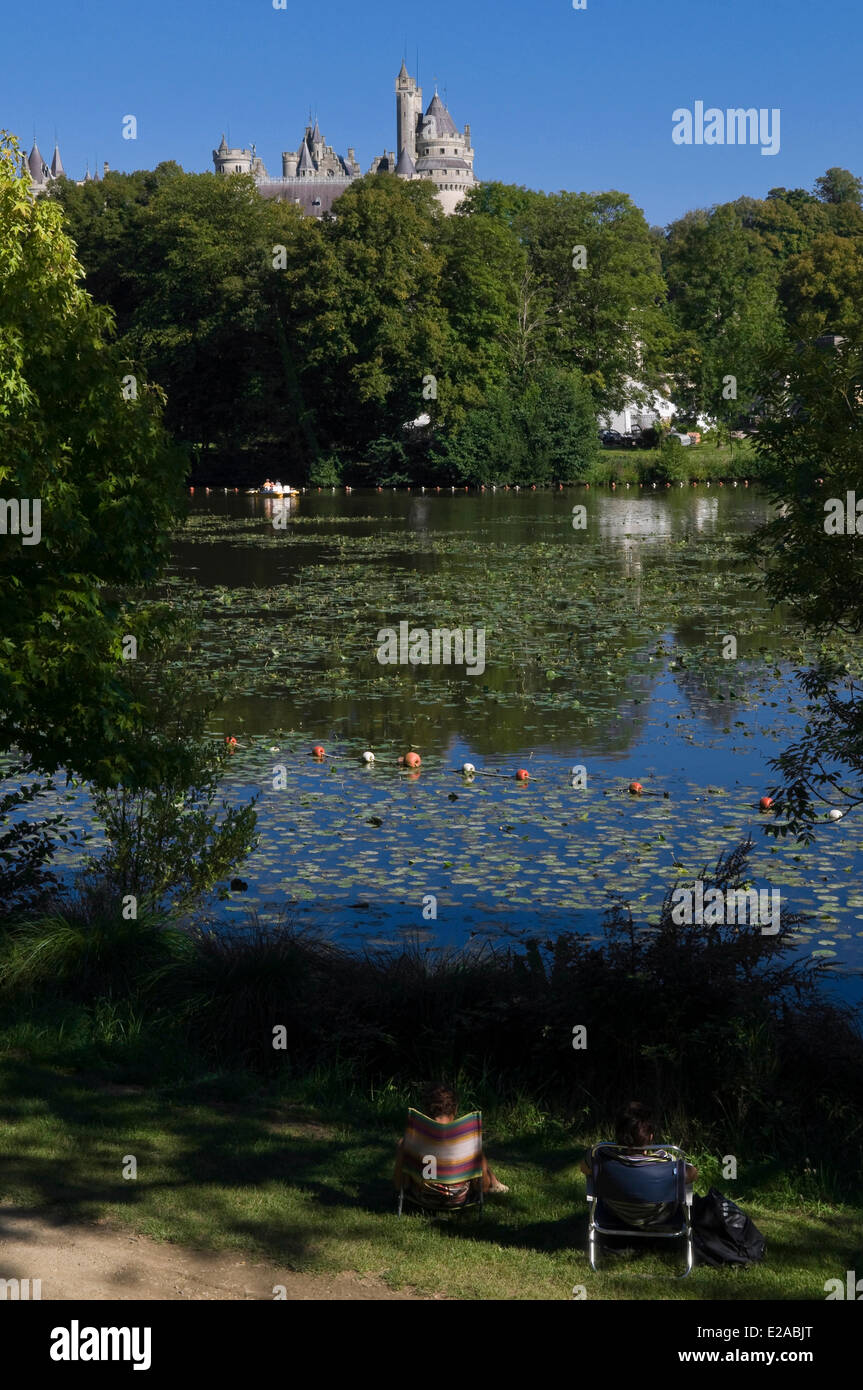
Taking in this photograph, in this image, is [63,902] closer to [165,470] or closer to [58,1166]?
[165,470]

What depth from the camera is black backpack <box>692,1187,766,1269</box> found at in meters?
6.61

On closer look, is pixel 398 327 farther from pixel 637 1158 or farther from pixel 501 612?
pixel 637 1158

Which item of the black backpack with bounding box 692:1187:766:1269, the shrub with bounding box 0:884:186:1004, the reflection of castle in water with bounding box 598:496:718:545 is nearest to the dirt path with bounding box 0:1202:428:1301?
the black backpack with bounding box 692:1187:766:1269

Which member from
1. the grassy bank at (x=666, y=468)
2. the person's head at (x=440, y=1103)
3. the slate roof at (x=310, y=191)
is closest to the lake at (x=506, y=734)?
the person's head at (x=440, y=1103)

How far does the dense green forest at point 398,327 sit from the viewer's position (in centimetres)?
7006

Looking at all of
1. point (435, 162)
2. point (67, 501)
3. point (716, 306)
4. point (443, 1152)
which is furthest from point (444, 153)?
point (443, 1152)

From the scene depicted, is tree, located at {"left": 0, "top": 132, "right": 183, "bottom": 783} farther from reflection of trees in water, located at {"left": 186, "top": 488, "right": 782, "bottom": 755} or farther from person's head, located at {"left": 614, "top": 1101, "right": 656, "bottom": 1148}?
reflection of trees in water, located at {"left": 186, "top": 488, "right": 782, "bottom": 755}

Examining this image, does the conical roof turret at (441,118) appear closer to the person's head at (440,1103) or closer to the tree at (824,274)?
the tree at (824,274)

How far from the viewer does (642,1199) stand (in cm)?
666

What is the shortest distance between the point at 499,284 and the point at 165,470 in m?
65.7

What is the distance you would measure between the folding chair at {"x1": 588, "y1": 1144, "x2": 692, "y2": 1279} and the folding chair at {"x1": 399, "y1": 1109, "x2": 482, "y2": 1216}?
0.63 m

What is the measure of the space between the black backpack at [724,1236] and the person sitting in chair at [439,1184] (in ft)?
3.46

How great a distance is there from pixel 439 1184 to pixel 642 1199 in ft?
3.23

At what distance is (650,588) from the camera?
33938mm
